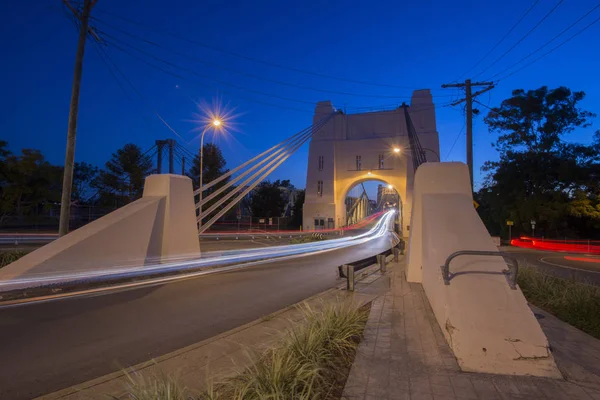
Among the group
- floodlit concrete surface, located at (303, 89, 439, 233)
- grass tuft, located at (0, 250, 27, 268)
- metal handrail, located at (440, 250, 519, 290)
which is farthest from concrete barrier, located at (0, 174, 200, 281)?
floodlit concrete surface, located at (303, 89, 439, 233)

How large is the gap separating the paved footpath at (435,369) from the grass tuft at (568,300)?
16.3 inches

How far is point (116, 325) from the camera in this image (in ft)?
21.0

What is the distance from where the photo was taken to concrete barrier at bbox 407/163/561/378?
4.21 metres

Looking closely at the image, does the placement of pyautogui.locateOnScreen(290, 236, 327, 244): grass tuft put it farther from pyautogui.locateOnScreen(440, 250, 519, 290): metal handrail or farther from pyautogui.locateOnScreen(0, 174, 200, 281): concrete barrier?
pyautogui.locateOnScreen(440, 250, 519, 290): metal handrail

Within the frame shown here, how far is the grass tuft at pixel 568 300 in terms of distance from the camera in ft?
20.8

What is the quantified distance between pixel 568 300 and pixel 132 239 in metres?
11.4

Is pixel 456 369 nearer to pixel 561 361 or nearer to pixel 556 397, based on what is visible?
pixel 556 397

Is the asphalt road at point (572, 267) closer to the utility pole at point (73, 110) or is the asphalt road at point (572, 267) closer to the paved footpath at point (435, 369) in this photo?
the paved footpath at point (435, 369)

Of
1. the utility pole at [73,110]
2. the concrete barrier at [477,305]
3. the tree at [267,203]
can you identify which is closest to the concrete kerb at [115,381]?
the concrete barrier at [477,305]

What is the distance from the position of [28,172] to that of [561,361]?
66.0 feet

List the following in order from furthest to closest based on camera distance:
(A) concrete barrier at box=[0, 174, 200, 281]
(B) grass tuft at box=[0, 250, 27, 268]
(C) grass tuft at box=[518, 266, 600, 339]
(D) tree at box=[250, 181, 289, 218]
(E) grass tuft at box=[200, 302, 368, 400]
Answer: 1. (D) tree at box=[250, 181, 289, 218]
2. (B) grass tuft at box=[0, 250, 27, 268]
3. (A) concrete barrier at box=[0, 174, 200, 281]
4. (C) grass tuft at box=[518, 266, 600, 339]
5. (E) grass tuft at box=[200, 302, 368, 400]

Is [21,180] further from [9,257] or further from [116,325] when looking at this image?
[116,325]

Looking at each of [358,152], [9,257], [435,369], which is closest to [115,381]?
[435,369]

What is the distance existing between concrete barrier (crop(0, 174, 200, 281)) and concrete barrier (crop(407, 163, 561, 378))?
8.73 m
